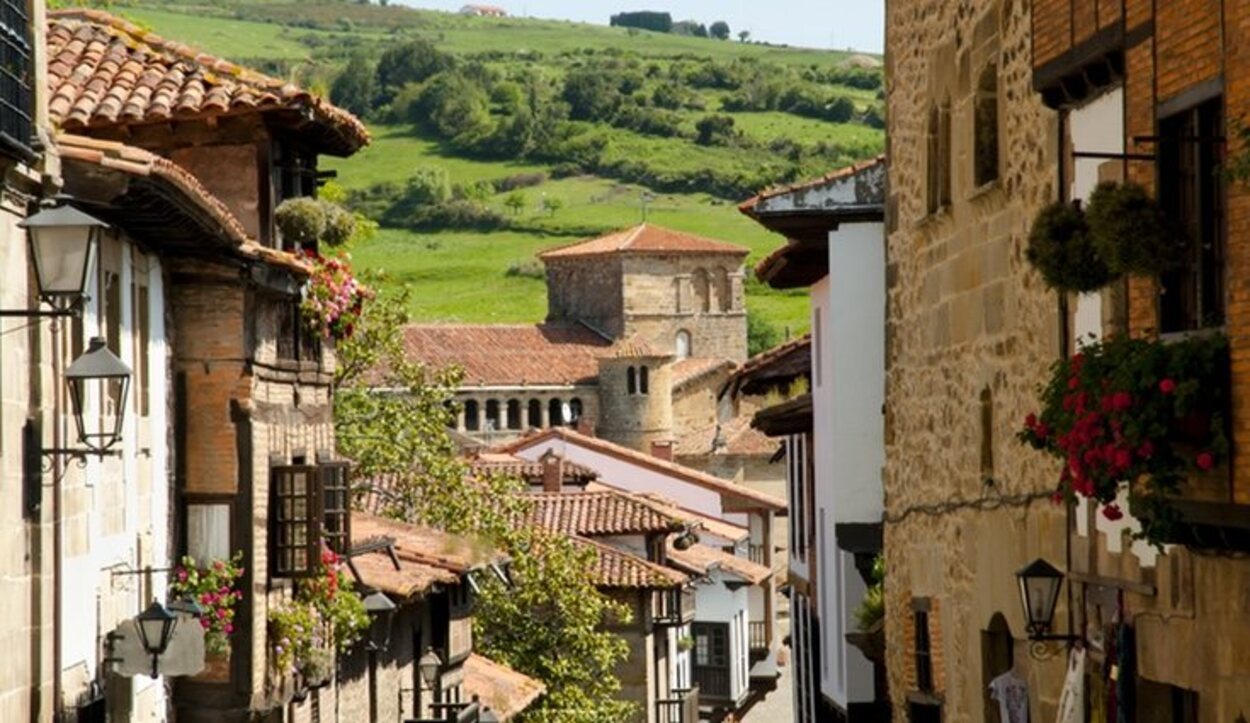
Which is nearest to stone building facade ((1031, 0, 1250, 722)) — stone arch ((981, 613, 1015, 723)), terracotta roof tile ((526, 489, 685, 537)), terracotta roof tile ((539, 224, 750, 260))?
stone arch ((981, 613, 1015, 723))

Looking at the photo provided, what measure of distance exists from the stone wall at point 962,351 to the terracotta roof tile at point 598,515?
38497 mm

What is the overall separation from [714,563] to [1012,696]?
2183 inches

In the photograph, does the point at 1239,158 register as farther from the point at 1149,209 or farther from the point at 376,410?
the point at 376,410

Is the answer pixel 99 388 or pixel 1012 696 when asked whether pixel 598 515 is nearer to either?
pixel 99 388

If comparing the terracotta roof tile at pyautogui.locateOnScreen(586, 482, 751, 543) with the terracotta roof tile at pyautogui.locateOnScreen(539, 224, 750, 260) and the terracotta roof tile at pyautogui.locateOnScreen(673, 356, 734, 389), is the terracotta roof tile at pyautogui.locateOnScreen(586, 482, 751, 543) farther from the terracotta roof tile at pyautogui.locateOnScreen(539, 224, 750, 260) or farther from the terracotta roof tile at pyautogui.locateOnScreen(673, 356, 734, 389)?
the terracotta roof tile at pyautogui.locateOnScreen(539, 224, 750, 260)

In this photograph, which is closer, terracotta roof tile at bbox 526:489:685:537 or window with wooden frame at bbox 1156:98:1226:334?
window with wooden frame at bbox 1156:98:1226:334

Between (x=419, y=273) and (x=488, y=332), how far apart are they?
40439 millimetres

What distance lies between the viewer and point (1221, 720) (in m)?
12.5

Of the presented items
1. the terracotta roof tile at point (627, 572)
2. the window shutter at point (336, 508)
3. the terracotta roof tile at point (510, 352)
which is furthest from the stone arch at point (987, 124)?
the terracotta roof tile at point (510, 352)

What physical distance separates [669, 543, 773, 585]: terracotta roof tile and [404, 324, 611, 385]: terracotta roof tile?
52.0m

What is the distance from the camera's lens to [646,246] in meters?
153

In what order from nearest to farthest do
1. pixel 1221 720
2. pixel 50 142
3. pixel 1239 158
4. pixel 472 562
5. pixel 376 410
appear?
pixel 1239 158 < pixel 1221 720 < pixel 50 142 < pixel 472 562 < pixel 376 410

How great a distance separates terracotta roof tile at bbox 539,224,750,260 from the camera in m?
152

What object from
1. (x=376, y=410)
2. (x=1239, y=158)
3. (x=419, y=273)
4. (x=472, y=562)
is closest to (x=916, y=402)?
(x=1239, y=158)
